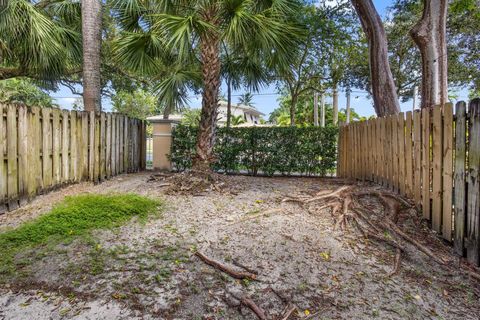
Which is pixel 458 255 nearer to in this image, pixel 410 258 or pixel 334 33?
pixel 410 258

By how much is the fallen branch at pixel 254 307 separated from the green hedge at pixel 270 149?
18.0ft

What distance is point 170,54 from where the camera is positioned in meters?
6.43

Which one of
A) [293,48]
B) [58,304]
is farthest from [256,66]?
[58,304]

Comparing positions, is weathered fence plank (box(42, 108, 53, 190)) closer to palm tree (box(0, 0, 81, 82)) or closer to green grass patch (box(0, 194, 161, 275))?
green grass patch (box(0, 194, 161, 275))

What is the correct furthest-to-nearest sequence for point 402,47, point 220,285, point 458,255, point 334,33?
1. point 402,47
2. point 334,33
3. point 458,255
4. point 220,285

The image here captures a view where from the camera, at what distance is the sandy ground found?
7.16ft

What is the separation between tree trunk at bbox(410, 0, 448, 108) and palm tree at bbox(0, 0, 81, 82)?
299 inches

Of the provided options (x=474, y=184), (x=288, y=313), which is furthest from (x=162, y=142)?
(x=474, y=184)

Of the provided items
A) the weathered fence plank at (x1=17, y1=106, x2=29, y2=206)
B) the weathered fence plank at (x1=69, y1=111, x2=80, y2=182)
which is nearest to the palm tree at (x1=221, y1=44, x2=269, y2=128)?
the weathered fence plank at (x1=69, y1=111, x2=80, y2=182)

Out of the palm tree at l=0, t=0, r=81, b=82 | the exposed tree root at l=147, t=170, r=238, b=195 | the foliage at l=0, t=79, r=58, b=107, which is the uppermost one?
the foliage at l=0, t=79, r=58, b=107

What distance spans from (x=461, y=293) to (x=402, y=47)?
11.0 metres

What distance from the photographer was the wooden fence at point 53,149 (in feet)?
13.4

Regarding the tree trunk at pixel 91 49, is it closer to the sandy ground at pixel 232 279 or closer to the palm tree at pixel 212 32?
the palm tree at pixel 212 32

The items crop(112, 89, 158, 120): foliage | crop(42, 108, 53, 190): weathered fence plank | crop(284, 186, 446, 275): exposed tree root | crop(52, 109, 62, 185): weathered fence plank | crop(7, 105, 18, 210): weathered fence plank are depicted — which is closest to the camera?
crop(284, 186, 446, 275): exposed tree root
